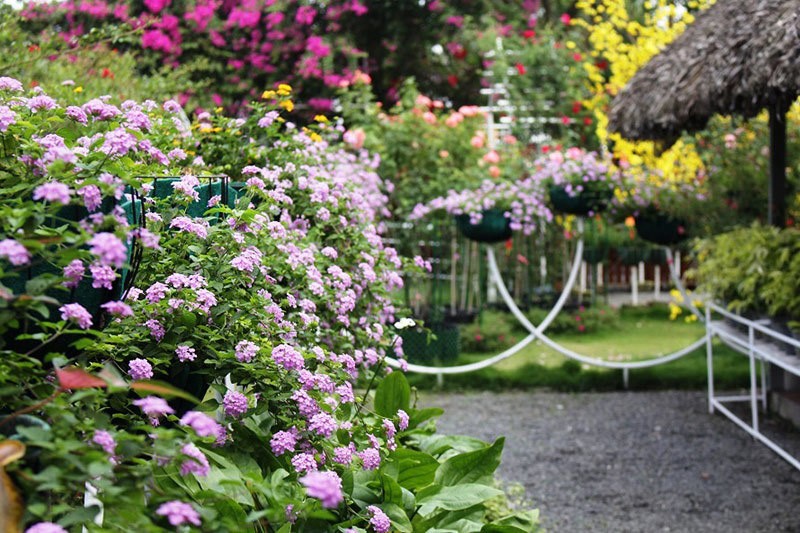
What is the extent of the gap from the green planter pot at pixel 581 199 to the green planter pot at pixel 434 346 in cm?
120

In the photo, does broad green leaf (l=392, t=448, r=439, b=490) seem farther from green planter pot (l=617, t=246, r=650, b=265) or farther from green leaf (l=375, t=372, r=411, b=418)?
green planter pot (l=617, t=246, r=650, b=265)

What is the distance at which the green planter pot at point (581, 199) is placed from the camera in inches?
248

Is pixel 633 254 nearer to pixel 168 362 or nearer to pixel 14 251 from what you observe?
pixel 168 362

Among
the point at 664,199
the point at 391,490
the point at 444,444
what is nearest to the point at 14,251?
the point at 391,490

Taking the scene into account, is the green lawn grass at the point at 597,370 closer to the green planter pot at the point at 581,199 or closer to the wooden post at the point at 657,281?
the green planter pot at the point at 581,199

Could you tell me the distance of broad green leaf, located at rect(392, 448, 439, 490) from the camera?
102 inches

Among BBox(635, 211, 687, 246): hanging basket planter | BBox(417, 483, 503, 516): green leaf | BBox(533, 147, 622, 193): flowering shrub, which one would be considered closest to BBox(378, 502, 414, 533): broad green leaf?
BBox(417, 483, 503, 516): green leaf

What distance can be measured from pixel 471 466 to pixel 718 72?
123 inches

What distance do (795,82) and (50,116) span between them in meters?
3.51

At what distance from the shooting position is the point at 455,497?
2.41 meters

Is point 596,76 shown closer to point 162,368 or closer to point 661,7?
point 661,7

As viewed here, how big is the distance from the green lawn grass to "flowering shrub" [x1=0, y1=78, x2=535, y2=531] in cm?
367

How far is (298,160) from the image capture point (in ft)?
10.6

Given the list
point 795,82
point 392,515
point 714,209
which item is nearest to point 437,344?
point 714,209
